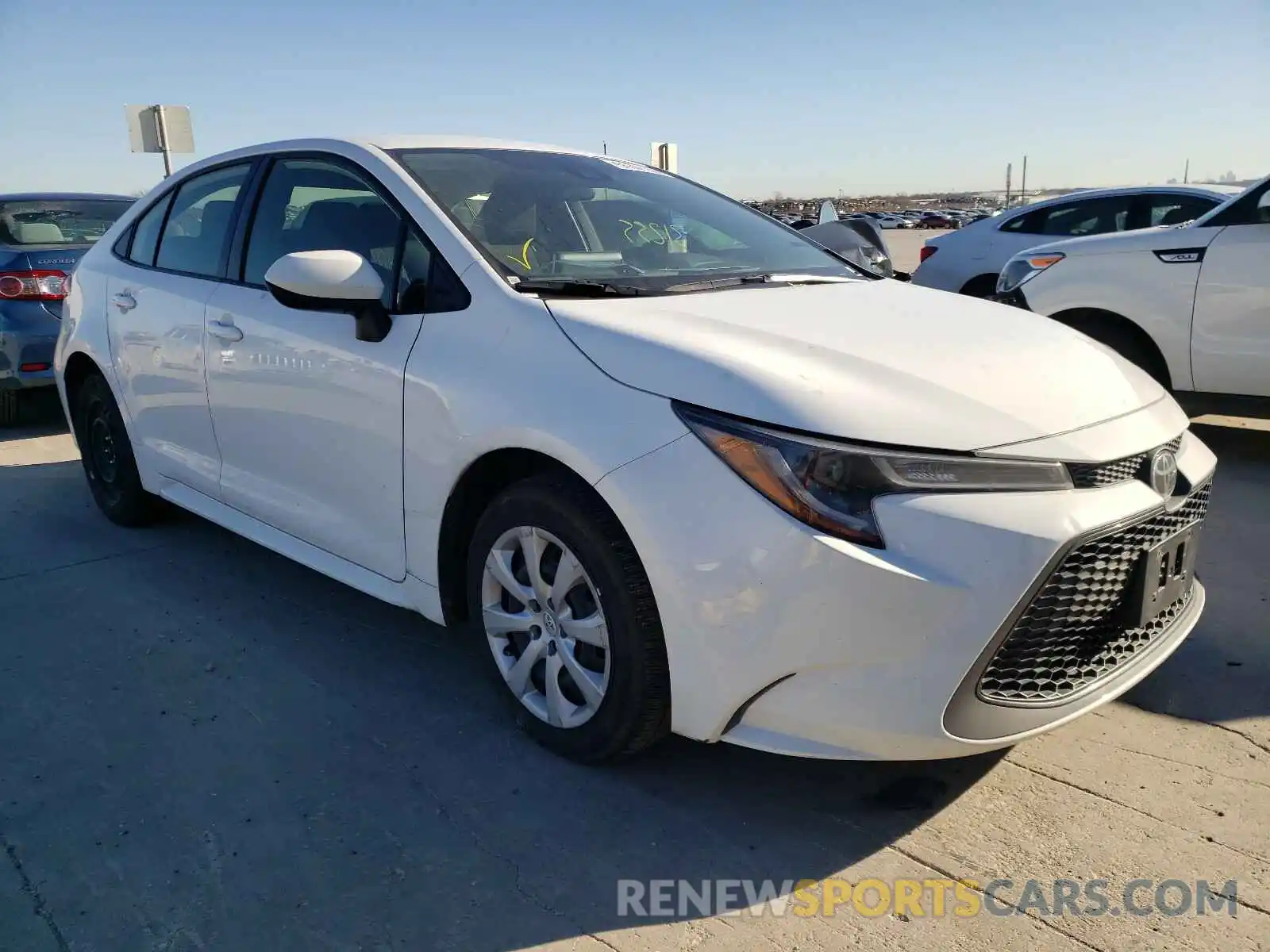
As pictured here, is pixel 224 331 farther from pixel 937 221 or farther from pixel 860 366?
pixel 937 221

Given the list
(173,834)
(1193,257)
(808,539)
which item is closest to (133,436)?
(173,834)

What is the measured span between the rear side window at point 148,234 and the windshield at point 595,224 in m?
1.61

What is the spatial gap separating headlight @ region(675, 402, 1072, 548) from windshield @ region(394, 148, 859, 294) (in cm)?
86

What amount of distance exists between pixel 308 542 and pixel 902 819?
6.59 ft

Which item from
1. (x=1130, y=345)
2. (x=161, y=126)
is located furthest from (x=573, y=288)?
(x=161, y=126)

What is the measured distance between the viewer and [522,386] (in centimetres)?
248

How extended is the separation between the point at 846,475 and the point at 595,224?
1496mm

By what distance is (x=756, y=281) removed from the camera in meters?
3.06

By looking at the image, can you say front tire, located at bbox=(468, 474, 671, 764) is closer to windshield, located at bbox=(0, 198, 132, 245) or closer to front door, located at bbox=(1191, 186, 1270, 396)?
front door, located at bbox=(1191, 186, 1270, 396)

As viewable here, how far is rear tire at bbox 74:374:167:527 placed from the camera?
176 inches

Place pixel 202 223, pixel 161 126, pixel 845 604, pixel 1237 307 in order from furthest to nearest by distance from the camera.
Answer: pixel 161 126, pixel 1237 307, pixel 202 223, pixel 845 604

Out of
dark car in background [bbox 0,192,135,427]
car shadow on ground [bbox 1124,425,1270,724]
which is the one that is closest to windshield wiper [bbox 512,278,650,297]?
car shadow on ground [bbox 1124,425,1270,724]

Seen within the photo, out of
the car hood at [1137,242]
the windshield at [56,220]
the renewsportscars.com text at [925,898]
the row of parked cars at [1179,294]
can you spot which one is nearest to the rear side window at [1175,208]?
the row of parked cars at [1179,294]

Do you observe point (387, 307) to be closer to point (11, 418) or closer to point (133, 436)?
point (133, 436)
